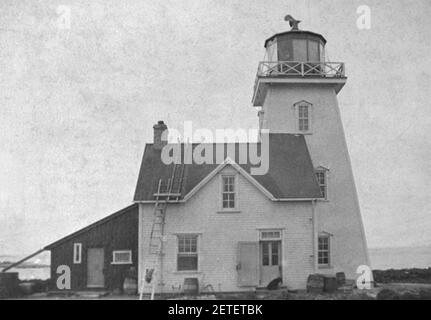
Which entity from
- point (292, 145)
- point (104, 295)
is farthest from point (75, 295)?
point (292, 145)

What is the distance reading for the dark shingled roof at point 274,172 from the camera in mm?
17859

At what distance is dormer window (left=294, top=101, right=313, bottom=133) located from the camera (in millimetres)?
20391

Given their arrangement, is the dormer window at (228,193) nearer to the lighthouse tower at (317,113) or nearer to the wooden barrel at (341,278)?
the lighthouse tower at (317,113)

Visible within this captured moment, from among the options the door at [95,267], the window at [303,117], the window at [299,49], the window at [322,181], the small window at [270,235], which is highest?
the window at [299,49]

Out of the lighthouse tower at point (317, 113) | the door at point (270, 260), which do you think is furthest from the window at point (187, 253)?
the lighthouse tower at point (317, 113)

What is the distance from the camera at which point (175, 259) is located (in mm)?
17328

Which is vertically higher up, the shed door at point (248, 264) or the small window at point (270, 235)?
the small window at point (270, 235)

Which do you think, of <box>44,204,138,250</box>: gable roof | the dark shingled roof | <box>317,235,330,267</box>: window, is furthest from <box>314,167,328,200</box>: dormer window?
<box>44,204,138,250</box>: gable roof

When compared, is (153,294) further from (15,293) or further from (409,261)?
(409,261)

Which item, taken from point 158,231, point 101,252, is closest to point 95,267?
point 101,252

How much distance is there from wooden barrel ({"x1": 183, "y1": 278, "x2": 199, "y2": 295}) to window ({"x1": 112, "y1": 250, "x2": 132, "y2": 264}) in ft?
7.47

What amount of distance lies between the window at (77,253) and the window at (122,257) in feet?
3.60

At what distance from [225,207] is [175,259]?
223 cm
